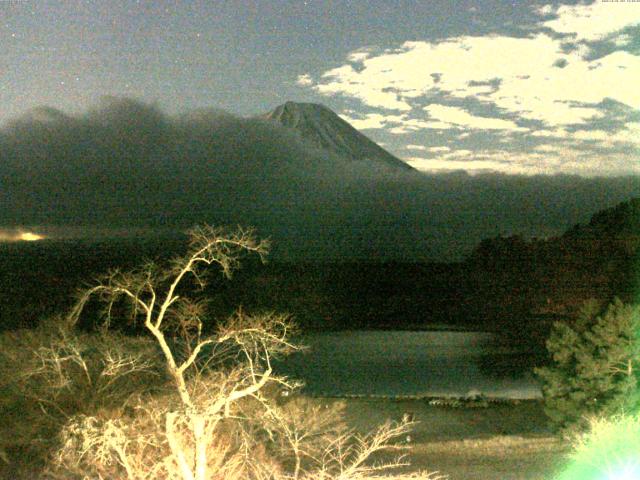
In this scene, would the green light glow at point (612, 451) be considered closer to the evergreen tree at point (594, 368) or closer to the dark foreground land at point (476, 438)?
the dark foreground land at point (476, 438)

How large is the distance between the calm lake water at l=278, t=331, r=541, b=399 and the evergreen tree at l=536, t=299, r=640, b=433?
67.7ft

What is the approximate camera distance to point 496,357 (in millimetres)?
71000

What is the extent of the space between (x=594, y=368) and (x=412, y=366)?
47349 mm

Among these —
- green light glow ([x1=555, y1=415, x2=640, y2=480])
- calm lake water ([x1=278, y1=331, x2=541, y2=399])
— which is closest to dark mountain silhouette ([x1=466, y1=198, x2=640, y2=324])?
calm lake water ([x1=278, y1=331, x2=541, y2=399])

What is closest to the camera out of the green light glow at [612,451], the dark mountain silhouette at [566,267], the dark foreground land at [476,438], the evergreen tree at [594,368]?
the green light glow at [612,451]

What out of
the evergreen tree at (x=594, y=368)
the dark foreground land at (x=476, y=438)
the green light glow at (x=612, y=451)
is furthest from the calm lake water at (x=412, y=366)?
the green light glow at (x=612, y=451)

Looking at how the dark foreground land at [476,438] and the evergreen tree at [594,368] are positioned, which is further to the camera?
the evergreen tree at [594,368]

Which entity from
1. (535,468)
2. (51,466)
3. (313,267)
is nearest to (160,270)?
(51,466)

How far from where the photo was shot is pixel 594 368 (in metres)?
18.4

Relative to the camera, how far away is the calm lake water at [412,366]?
48969 mm

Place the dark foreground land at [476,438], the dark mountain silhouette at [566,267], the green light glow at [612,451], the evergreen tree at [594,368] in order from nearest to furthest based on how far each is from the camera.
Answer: the green light glow at [612,451] → the dark foreground land at [476,438] → the evergreen tree at [594,368] → the dark mountain silhouette at [566,267]

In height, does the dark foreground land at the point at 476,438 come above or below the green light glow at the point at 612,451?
below

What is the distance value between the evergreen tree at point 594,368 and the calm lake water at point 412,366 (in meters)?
20.6

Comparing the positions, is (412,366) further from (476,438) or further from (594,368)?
(594,368)
